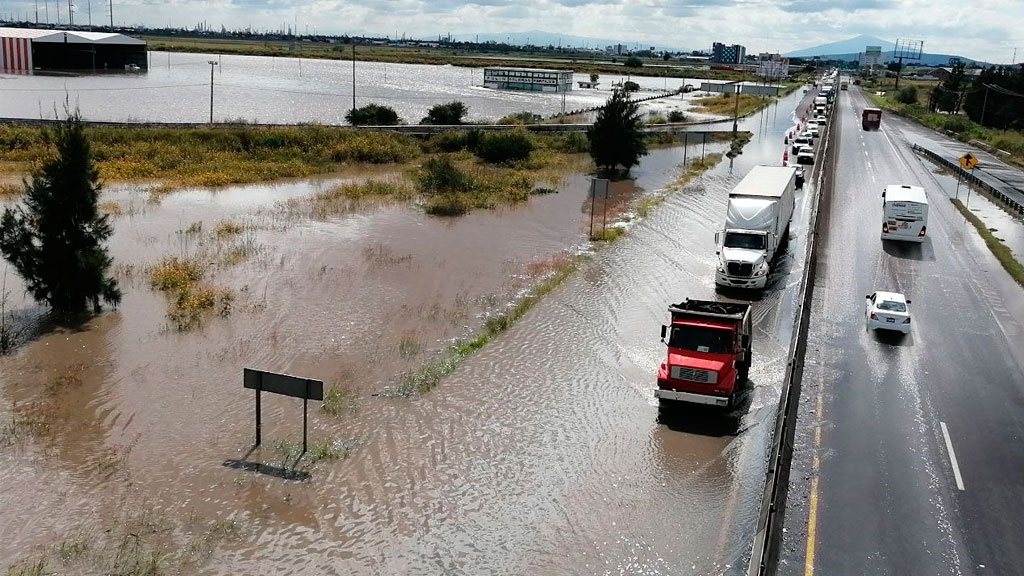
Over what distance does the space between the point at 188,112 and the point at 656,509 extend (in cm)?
8261

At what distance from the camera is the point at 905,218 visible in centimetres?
3559

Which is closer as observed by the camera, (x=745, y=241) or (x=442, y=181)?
(x=745, y=241)

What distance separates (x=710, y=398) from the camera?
1834 cm

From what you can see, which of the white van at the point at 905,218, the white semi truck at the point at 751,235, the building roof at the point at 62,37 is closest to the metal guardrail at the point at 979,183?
the white van at the point at 905,218

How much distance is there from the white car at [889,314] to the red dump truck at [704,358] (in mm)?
6651

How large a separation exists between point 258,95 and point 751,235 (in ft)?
327

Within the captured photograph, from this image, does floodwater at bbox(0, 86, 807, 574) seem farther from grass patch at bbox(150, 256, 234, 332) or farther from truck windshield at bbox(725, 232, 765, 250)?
truck windshield at bbox(725, 232, 765, 250)

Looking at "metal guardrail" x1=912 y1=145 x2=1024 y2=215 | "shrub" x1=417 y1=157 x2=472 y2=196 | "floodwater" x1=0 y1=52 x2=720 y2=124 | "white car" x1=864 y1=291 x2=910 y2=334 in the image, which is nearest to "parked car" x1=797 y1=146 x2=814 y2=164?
"metal guardrail" x1=912 y1=145 x2=1024 y2=215

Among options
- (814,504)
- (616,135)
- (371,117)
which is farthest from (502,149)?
(814,504)

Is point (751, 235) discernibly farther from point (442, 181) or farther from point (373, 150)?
point (373, 150)

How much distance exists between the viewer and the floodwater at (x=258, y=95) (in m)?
84.6

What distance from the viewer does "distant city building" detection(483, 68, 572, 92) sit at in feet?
491

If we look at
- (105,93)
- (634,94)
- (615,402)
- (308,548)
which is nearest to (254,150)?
(615,402)

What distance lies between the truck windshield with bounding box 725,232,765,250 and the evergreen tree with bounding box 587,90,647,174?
28637mm
